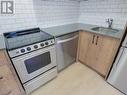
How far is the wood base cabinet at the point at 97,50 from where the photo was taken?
159 cm

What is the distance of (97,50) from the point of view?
1.82 meters

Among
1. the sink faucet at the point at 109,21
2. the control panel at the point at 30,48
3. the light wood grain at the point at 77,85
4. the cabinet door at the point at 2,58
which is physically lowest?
the light wood grain at the point at 77,85

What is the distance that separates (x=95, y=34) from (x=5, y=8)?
1604mm

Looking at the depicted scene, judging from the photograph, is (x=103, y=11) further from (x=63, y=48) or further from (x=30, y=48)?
(x=30, y=48)

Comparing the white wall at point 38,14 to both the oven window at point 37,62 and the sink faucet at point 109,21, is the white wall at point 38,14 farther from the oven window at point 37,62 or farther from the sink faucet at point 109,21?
the sink faucet at point 109,21

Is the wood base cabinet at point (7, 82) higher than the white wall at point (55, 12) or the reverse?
the reverse

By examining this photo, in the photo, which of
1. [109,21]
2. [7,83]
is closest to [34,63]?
[7,83]

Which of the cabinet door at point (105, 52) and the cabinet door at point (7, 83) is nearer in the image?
the cabinet door at point (7, 83)

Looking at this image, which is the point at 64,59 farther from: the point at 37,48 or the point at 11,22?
the point at 11,22

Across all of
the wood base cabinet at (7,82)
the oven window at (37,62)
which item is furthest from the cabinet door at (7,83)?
the oven window at (37,62)

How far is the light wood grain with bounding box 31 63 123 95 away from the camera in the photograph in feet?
5.31

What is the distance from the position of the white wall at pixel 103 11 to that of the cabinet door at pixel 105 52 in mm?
611

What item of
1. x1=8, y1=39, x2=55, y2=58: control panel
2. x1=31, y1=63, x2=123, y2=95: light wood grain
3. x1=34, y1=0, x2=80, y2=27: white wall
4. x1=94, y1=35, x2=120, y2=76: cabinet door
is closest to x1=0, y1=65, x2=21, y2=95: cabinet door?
x1=8, y1=39, x2=55, y2=58: control panel

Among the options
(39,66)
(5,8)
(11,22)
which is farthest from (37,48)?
(5,8)
